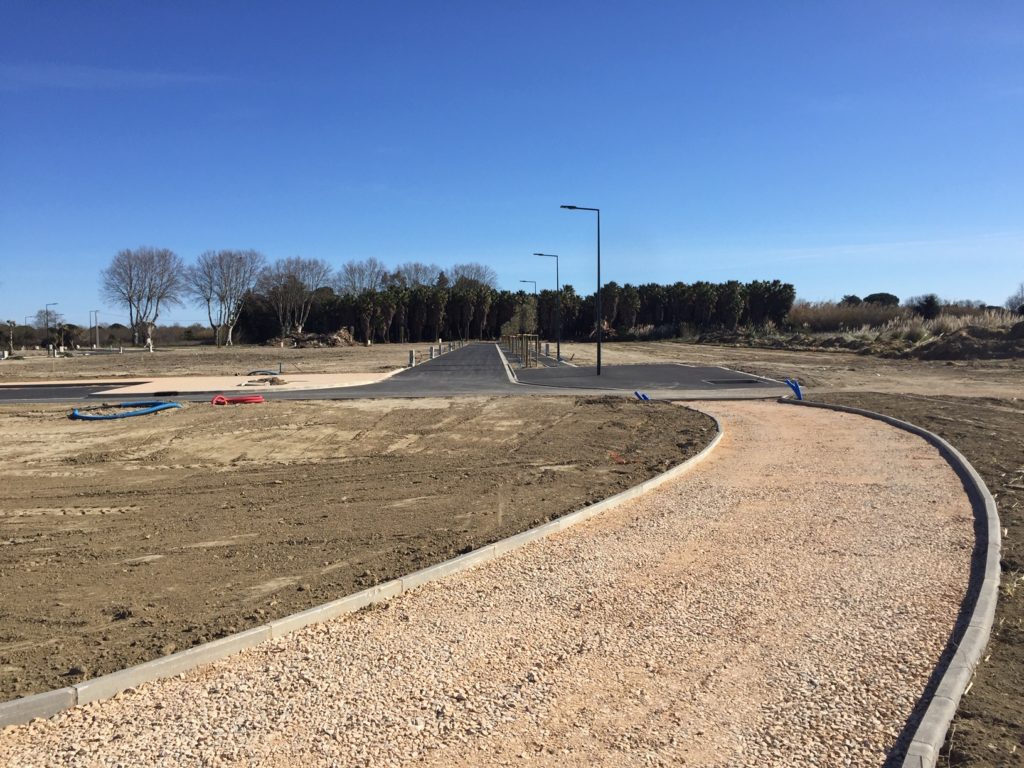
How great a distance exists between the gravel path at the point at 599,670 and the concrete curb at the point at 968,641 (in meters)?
0.13

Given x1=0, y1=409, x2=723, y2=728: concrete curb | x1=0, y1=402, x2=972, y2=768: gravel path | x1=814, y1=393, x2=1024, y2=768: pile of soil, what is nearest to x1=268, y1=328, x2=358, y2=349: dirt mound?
x1=814, y1=393, x2=1024, y2=768: pile of soil

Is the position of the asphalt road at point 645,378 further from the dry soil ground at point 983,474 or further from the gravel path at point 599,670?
Result: the gravel path at point 599,670

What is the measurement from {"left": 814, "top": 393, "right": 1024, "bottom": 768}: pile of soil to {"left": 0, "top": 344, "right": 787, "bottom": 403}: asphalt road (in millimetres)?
8164

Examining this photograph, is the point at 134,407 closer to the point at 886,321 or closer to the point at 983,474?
the point at 983,474

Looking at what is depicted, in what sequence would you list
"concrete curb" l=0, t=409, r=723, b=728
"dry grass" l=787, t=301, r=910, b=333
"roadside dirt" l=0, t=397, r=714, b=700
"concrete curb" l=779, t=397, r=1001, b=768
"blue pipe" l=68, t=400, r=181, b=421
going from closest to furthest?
1. "concrete curb" l=779, t=397, r=1001, b=768
2. "concrete curb" l=0, t=409, r=723, b=728
3. "roadside dirt" l=0, t=397, r=714, b=700
4. "blue pipe" l=68, t=400, r=181, b=421
5. "dry grass" l=787, t=301, r=910, b=333

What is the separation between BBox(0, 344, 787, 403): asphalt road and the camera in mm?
23500

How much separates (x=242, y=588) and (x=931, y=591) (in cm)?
552

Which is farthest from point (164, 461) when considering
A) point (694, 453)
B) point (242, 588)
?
point (694, 453)

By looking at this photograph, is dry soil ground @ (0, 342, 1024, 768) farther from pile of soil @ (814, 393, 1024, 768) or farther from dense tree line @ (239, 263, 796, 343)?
dense tree line @ (239, 263, 796, 343)

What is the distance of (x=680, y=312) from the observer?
9119 cm

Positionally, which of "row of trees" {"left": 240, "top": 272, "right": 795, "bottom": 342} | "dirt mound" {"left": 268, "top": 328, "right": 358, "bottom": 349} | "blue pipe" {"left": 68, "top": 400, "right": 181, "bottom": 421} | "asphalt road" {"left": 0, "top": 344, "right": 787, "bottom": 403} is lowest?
"blue pipe" {"left": 68, "top": 400, "right": 181, "bottom": 421}

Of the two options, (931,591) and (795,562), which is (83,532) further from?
(931,591)

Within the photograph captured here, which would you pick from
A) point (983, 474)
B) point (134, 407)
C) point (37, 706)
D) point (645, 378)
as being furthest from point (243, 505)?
point (645, 378)

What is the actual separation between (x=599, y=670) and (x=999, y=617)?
3.12 m
